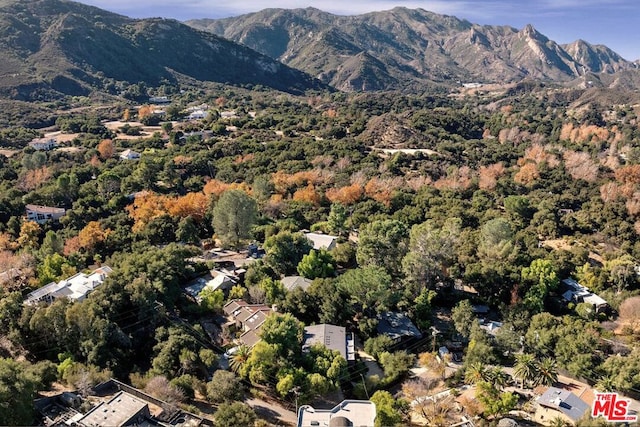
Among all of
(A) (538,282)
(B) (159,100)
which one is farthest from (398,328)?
(B) (159,100)

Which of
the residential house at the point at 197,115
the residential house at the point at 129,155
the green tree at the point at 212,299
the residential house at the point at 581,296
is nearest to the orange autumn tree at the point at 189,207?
the green tree at the point at 212,299

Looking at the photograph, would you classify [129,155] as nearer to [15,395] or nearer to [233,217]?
[233,217]

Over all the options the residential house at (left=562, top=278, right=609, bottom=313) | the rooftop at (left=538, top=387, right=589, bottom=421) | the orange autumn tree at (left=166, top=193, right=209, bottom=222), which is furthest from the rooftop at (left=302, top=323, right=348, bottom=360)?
the orange autumn tree at (left=166, top=193, right=209, bottom=222)

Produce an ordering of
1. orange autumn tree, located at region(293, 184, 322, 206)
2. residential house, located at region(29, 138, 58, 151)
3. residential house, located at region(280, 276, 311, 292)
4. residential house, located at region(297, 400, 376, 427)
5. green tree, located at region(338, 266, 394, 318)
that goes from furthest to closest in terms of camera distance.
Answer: residential house, located at region(29, 138, 58, 151) → orange autumn tree, located at region(293, 184, 322, 206) → residential house, located at region(280, 276, 311, 292) → green tree, located at region(338, 266, 394, 318) → residential house, located at region(297, 400, 376, 427)

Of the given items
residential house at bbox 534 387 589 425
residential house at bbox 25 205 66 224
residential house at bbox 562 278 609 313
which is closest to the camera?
residential house at bbox 534 387 589 425

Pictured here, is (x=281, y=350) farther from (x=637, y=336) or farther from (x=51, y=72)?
(x=51, y=72)

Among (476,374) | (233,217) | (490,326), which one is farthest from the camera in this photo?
(233,217)

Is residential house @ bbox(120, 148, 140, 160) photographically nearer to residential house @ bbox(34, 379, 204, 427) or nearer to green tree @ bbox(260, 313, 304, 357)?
green tree @ bbox(260, 313, 304, 357)
